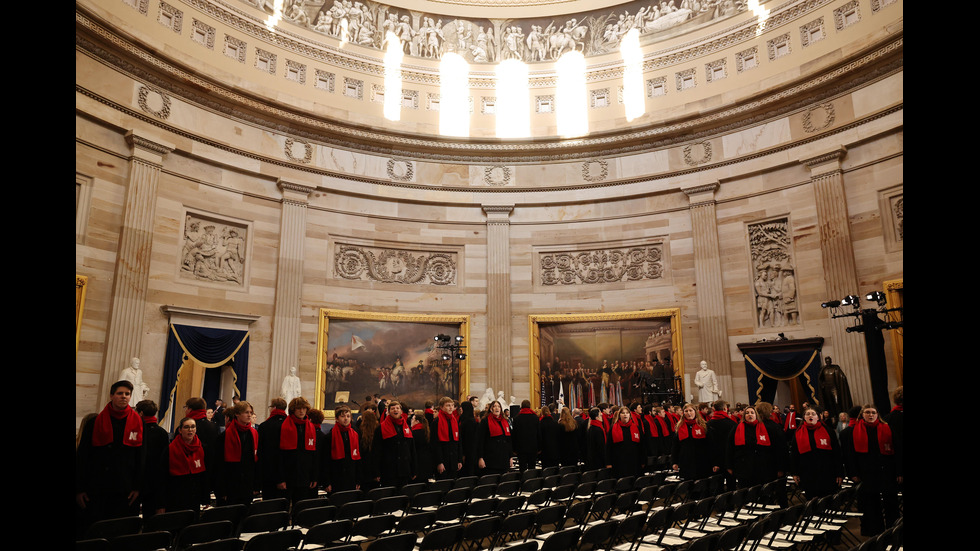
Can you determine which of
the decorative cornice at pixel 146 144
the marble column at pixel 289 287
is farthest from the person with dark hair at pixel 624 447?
the decorative cornice at pixel 146 144

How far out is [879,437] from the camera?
805 centimetres

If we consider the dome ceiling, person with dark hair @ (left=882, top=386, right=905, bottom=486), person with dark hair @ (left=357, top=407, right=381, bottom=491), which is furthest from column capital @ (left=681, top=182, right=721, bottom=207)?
person with dark hair @ (left=357, top=407, right=381, bottom=491)

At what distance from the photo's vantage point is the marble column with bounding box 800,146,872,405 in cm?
1730

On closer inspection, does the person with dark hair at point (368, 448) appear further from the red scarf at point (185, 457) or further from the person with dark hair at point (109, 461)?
the person with dark hair at point (109, 461)

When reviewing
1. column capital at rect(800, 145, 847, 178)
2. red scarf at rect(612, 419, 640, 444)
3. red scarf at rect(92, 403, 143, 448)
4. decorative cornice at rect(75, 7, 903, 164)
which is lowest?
red scarf at rect(612, 419, 640, 444)

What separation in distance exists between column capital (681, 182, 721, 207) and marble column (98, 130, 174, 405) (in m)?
17.0

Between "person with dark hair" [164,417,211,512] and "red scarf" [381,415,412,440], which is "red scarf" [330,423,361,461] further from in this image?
"person with dark hair" [164,417,211,512]

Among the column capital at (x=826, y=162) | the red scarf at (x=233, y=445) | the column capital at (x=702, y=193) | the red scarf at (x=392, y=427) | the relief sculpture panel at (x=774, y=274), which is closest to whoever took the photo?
the red scarf at (x=233, y=445)

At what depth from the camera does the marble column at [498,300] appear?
21172mm

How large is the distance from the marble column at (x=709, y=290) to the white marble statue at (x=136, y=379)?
52.5 ft

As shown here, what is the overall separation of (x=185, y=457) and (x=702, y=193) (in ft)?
60.3

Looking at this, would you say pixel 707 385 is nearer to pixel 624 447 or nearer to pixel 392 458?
pixel 624 447
